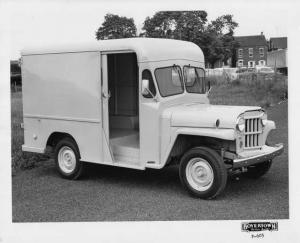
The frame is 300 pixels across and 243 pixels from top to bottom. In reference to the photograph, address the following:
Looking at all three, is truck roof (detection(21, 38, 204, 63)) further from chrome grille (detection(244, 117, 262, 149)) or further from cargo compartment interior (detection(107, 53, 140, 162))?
chrome grille (detection(244, 117, 262, 149))

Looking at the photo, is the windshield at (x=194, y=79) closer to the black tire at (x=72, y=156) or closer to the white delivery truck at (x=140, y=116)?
the white delivery truck at (x=140, y=116)

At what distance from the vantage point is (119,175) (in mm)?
9188

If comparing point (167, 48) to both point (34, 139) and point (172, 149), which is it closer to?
point (172, 149)

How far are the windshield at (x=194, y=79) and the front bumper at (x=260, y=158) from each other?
164 cm

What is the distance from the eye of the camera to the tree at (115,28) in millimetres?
7402

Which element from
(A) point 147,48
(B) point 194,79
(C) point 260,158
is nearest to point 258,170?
(C) point 260,158

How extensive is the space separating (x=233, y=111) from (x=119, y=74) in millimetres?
3081

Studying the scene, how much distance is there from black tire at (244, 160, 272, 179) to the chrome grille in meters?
0.77

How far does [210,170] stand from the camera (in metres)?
7.28

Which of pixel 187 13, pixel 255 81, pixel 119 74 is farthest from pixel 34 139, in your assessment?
pixel 255 81

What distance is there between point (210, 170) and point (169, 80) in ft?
5.66

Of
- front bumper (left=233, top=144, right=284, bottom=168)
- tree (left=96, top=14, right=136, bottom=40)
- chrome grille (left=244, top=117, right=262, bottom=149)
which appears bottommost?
front bumper (left=233, top=144, right=284, bottom=168)
